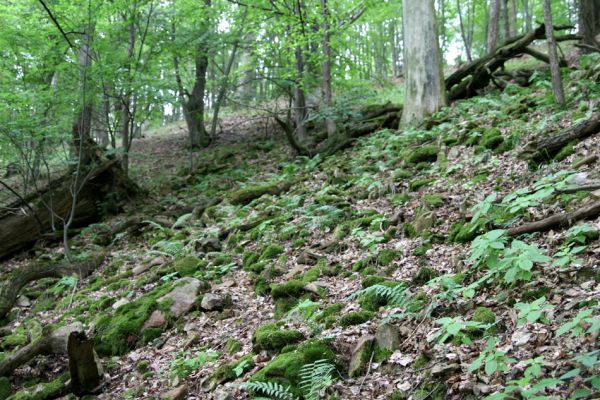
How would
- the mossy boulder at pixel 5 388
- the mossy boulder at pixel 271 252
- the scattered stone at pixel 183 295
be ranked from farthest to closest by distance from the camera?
the mossy boulder at pixel 271 252
the scattered stone at pixel 183 295
the mossy boulder at pixel 5 388

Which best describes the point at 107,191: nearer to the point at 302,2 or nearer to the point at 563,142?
the point at 302,2

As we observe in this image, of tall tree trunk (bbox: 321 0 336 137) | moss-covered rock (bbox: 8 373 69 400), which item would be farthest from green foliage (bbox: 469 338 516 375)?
tall tree trunk (bbox: 321 0 336 137)

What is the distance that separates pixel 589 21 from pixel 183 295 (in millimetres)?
9976

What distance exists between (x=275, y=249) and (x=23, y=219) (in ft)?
23.0

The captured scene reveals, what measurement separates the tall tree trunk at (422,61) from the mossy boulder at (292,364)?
7.64 metres

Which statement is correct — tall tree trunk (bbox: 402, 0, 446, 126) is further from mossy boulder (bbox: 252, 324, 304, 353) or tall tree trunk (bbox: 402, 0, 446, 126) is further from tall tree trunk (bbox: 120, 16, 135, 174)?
mossy boulder (bbox: 252, 324, 304, 353)

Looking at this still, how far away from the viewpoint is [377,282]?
4457mm

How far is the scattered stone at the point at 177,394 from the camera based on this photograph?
3.81 meters

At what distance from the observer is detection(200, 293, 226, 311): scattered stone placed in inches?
210

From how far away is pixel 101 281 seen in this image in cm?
758

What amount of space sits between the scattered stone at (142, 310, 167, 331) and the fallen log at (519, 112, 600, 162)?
4.98m

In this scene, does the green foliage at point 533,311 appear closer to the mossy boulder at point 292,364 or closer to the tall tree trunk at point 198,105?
the mossy boulder at point 292,364

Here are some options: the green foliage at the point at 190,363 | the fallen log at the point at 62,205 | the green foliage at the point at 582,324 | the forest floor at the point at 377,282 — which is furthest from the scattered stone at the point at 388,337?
the fallen log at the point at 62,205

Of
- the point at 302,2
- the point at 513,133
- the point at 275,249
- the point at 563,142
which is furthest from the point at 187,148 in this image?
the point at 563,142
